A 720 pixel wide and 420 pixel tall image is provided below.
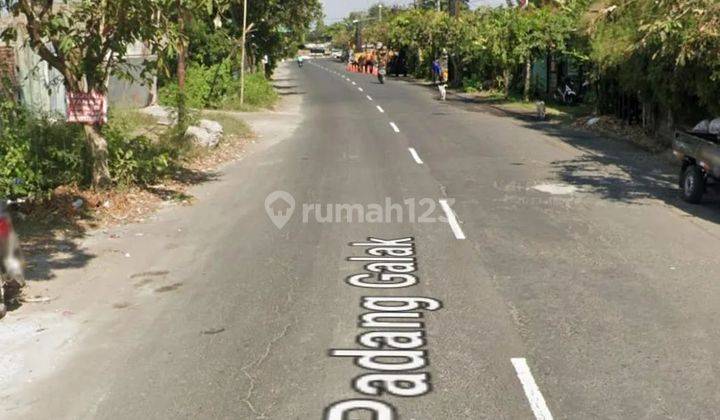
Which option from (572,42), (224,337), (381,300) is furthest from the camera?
(572,42)

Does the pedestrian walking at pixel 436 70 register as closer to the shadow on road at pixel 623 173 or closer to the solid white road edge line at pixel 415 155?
the shadow on road at pixel 623 173

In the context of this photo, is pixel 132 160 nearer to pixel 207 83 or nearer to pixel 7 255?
pixel 7 255

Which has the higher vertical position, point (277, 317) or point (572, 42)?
point (572, 42)

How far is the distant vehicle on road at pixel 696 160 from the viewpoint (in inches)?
489

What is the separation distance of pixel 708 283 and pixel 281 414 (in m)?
5.39

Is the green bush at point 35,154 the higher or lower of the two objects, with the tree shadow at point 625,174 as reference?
higher

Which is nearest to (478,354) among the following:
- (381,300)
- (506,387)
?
(506,387)

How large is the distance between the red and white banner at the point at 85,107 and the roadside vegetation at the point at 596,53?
29.7ft

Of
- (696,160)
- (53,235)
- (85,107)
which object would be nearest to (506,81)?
(696,160)

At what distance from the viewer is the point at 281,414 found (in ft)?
17.4

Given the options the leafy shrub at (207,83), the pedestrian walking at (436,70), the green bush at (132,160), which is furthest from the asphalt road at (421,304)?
the pedestrian walking at (436,70)

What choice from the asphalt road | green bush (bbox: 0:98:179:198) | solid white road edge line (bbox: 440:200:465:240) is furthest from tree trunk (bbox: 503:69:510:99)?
green bush (bbox: 0:98:179:198)

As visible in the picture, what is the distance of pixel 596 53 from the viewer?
23.8m

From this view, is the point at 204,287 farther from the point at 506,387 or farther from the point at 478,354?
the point at 506,387
